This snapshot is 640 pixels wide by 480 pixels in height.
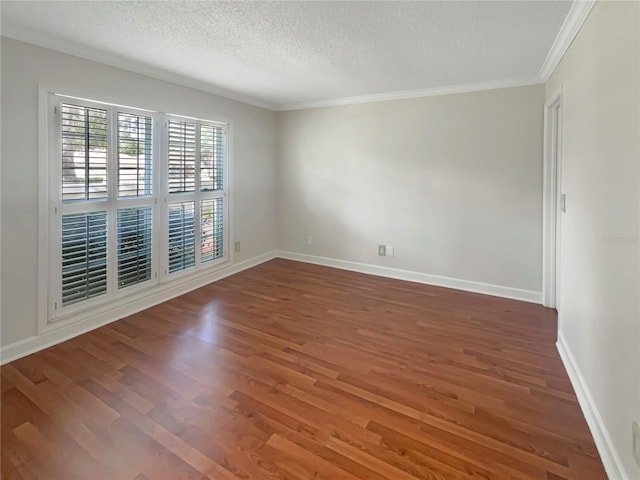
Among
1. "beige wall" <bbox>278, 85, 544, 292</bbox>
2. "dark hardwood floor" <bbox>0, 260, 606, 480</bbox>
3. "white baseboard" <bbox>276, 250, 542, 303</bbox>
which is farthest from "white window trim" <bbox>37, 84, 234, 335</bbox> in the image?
"white baseboard" <bbox>276, 250, 542, 303</bbox>

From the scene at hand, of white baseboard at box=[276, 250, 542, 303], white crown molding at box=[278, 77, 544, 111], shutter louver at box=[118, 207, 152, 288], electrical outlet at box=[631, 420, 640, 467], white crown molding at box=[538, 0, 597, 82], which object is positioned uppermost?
white crown molding at box=[278, 77, 544, 111]

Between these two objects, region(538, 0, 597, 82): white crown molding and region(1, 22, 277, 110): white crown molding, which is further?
region(1, 22, 277, 110): white crown molding

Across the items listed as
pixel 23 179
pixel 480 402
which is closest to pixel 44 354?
pixel 23 179

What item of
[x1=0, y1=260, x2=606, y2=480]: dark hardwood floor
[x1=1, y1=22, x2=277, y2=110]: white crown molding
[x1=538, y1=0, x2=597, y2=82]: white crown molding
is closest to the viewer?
[x1=0, y1=260, x2=606, y2=480]: dark hardwood floor

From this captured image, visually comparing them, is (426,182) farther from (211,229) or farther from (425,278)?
(211,229)

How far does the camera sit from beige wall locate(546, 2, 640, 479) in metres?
1.36

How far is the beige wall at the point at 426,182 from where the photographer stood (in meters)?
3.56

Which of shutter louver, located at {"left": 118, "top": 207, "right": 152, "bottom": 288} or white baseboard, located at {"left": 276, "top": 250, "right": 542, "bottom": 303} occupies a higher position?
shutter louver, located at {"left": 118, "top": 207, "right": 152, "bottom": 288}

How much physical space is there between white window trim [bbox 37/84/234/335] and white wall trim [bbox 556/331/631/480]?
3614 millimetres

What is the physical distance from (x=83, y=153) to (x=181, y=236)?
129 centimetres

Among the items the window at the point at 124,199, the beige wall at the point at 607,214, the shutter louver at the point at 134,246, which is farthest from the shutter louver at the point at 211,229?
the beige wall at the point at 607,214

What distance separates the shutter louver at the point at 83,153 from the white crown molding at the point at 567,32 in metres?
3.56

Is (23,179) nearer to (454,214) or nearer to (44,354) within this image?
(44,354)

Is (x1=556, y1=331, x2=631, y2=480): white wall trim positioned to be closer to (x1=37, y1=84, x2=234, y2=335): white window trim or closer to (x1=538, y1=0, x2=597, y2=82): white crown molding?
(x1=538, y1=0, x2=597, y2=82): white crown molding
